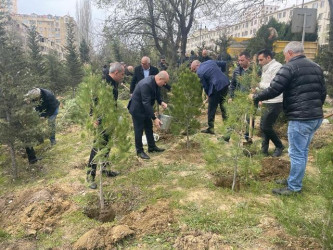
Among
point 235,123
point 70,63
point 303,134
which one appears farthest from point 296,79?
point 70,63

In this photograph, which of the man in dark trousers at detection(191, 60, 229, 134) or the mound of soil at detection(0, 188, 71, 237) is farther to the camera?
the man in dark trousers at detection(191, 60, 229, 134)

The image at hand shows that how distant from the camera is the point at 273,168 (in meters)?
4.50

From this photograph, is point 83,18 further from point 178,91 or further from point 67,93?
point 178,91

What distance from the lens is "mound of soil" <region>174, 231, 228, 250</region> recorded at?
107 inches

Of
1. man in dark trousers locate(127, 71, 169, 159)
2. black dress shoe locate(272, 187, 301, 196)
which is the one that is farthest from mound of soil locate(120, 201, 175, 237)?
man in dark trousers locate(127, 71, 169, 159)

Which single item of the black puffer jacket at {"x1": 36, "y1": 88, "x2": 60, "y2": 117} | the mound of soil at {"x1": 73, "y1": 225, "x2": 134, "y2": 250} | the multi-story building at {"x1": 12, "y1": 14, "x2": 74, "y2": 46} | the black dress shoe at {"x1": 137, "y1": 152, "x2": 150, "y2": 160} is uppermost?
the multi-story building at {"x1": 12, "y1": 14, "x2": 74, "y2": 46}

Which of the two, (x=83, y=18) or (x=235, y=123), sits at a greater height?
A: (x=83, y=18)

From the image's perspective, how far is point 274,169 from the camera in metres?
4.47

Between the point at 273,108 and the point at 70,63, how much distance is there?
14232mm

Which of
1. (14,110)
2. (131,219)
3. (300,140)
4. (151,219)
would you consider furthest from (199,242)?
(14,110)

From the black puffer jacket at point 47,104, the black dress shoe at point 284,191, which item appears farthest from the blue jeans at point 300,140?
the black puffer jacket at point 47,104

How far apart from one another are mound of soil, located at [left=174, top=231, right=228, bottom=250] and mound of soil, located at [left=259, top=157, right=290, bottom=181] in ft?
5.92

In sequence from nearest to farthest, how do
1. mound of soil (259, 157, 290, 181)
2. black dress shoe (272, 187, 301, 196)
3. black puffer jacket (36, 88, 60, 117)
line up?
black dress shoe (272, 187, 301, 196)
mound of soil (259, 157, 290, 181)
black puffer jacket (36, 88, 60, 117)

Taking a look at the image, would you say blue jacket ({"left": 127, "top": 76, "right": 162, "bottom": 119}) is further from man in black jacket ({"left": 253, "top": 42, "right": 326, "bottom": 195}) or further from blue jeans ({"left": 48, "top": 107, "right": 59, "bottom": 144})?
man in black jacket ({"left": 253, "top": 42, "right": 326, "bottom": 195})
